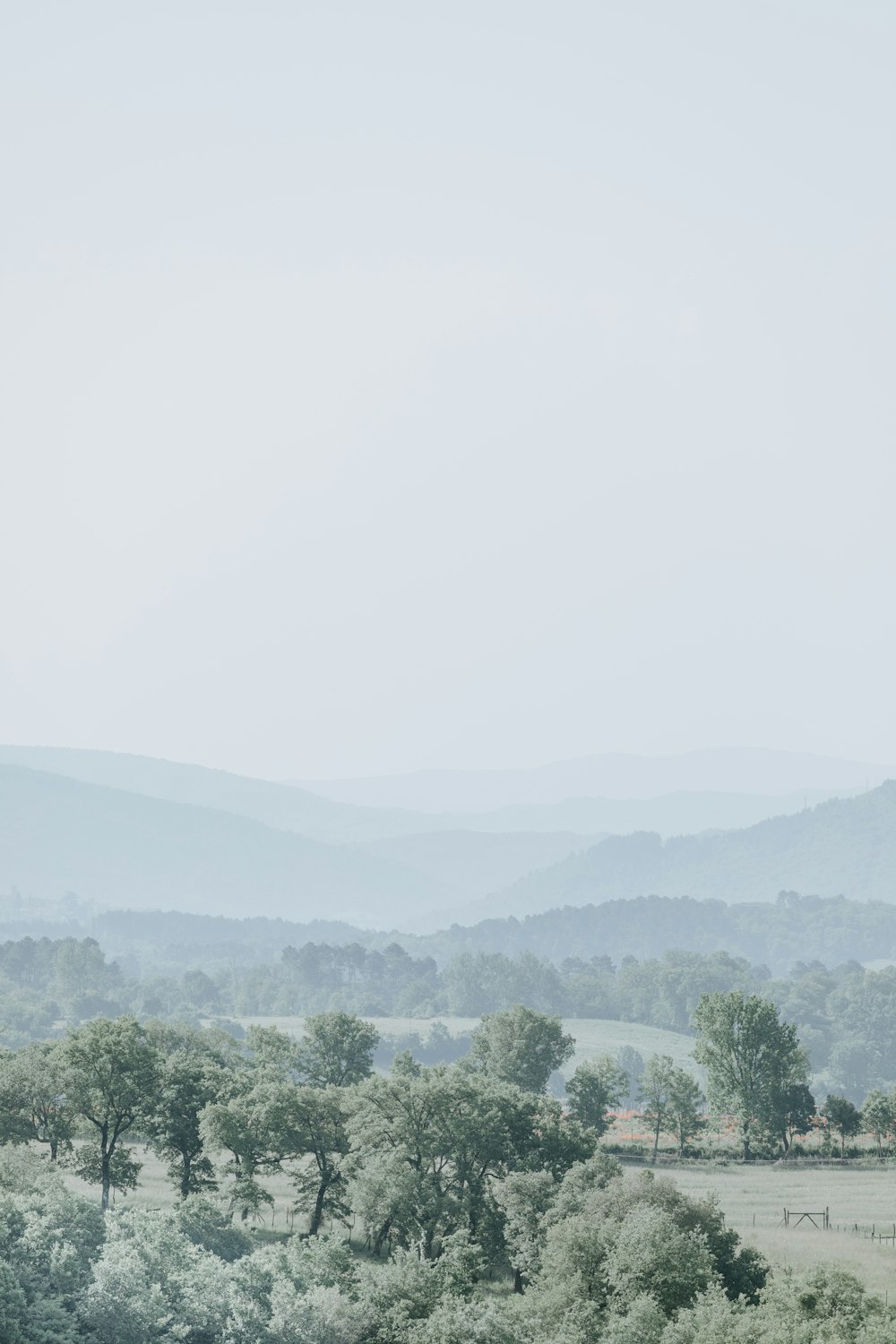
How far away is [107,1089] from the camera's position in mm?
66938

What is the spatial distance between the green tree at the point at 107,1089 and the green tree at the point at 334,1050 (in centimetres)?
1808

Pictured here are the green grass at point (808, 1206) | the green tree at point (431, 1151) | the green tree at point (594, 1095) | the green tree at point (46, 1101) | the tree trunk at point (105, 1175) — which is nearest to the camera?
the green grass at point (808, 1206)

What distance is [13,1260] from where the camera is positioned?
49.0 meters

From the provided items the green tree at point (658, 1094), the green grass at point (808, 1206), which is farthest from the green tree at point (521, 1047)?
the green grass at point (808, 1206)

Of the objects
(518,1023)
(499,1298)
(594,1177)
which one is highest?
(518,1023)

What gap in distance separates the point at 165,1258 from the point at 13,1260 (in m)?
5.23

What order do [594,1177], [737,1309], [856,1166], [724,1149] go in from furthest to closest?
[724,1149], [856,1166], [594,1177], [737,1309]

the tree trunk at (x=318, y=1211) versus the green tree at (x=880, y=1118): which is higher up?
the green tree at (x=880, y=1118)

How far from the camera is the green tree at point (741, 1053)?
89.3 meters

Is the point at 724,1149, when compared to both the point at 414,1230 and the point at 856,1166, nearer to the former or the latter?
the point at 856,1166

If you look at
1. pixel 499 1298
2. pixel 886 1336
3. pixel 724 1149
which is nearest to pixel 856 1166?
pixel 724 1149

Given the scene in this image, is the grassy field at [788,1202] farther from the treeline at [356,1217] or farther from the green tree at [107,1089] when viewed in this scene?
the treeline at [356,1217]

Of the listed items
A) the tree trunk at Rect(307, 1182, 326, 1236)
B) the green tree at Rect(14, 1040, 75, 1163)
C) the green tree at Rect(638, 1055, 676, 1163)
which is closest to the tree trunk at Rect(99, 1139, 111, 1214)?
the green tree at Rect(14, 1040, 75, 1163)

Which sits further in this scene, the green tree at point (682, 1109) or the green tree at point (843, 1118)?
the green tree at point (682, 1109)
